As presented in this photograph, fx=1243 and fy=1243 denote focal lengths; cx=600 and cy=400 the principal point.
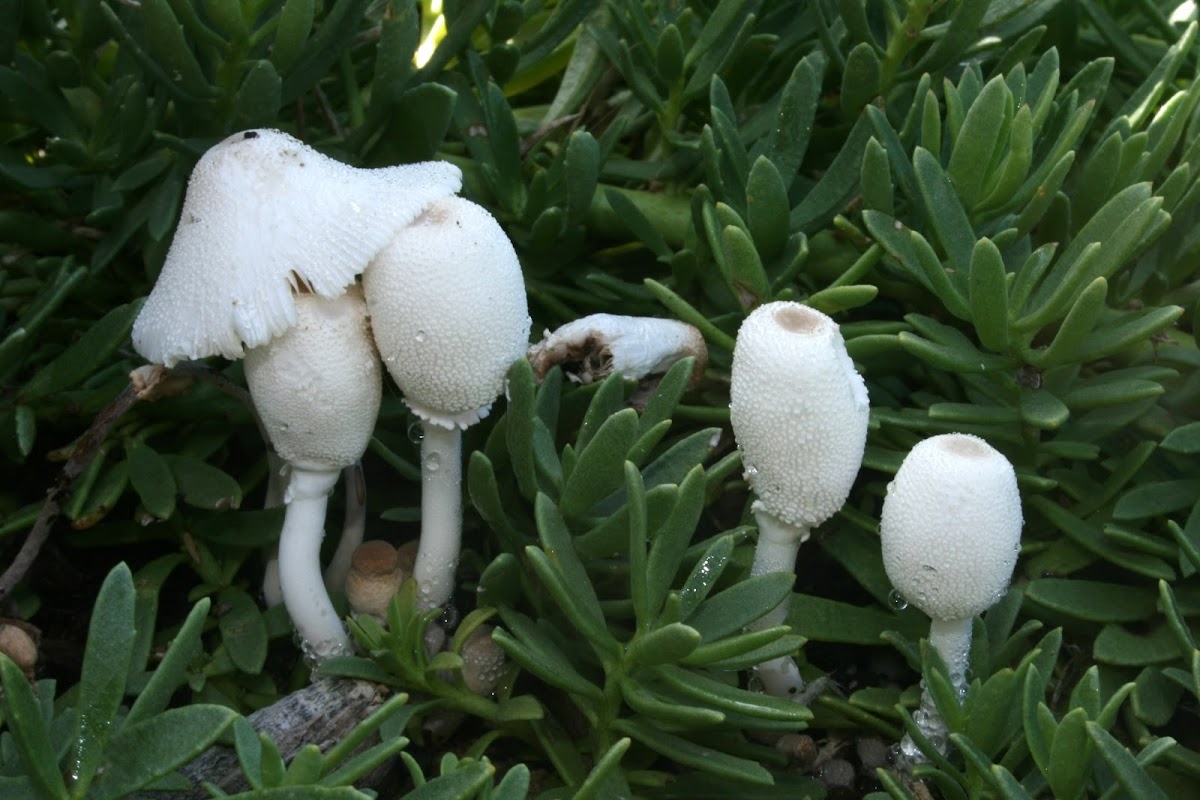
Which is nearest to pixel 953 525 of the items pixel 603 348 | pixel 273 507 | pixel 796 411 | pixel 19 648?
pixel 796 411

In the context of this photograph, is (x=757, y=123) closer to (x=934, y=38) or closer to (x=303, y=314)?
(x=934, y=38)

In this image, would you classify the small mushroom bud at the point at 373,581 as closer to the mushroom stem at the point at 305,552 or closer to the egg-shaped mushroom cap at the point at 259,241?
the mushroom stem at the point at 305,552

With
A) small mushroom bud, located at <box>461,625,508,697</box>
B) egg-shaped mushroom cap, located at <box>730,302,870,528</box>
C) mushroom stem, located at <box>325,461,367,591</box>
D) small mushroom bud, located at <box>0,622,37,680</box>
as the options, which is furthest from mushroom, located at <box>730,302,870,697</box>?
small mushroom bud, located at <box>0,622,37,680</box>

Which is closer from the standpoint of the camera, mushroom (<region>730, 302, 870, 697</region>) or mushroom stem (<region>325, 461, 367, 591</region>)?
mushroom (<region>730, 302, 870, 697</region>)

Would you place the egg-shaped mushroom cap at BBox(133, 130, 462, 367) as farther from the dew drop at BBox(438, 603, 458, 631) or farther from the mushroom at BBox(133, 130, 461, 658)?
the dew drop at BBox(438, 603, 458, 631)

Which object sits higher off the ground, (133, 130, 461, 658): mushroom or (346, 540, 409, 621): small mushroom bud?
(133, 130, 461, 658): mushroom

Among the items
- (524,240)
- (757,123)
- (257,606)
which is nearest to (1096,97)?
(757,123)

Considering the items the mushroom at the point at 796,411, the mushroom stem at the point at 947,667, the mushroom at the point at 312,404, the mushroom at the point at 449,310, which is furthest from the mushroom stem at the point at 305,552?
the mushroom stem at the point at 947,667
